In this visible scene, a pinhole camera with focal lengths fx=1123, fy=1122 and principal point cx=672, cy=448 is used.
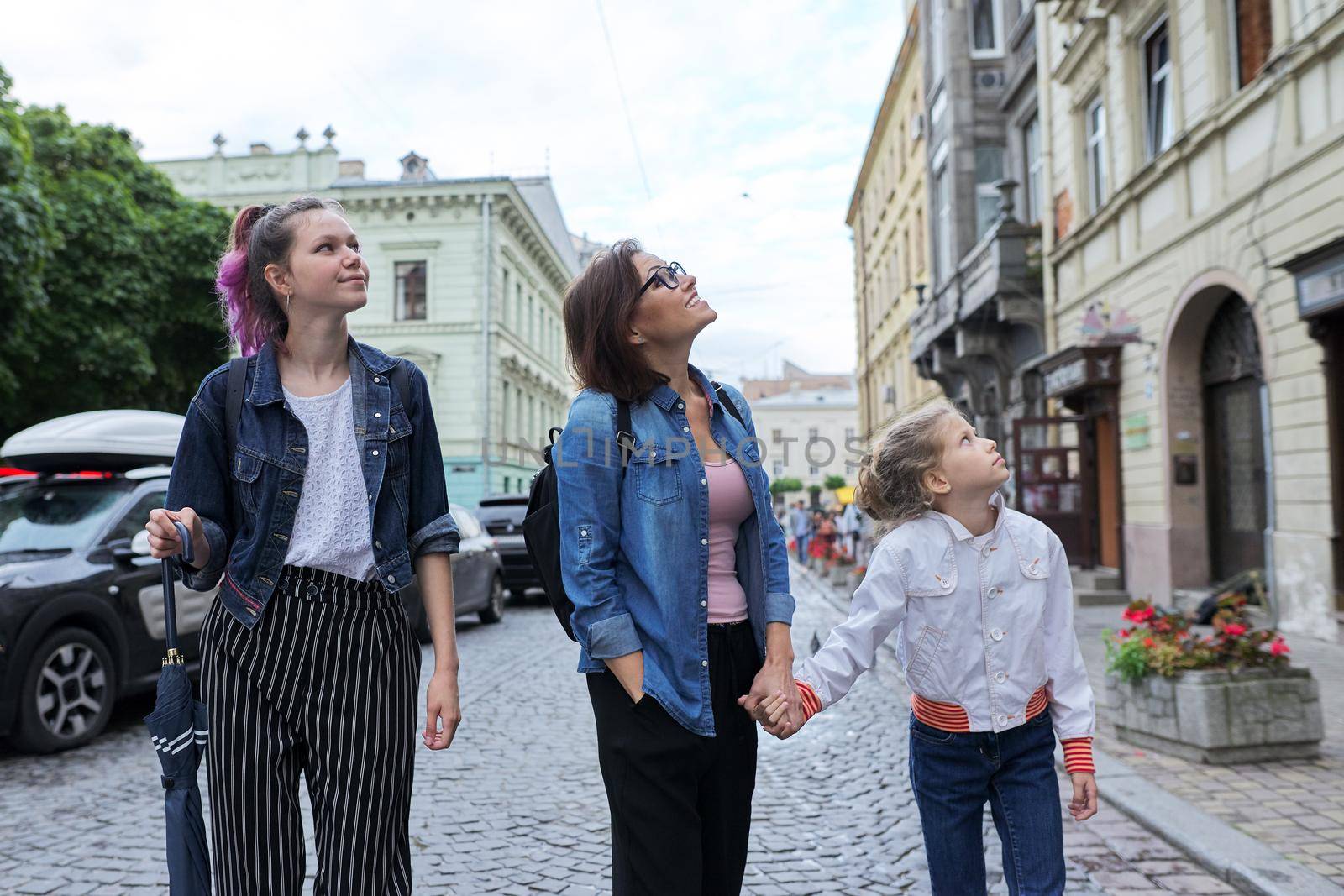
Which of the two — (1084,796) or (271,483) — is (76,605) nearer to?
(271,483)

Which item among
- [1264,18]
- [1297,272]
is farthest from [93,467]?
[1264,18]

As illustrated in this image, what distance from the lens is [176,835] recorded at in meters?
2.19

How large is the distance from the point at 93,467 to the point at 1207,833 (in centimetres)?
672

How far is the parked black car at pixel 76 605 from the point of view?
604 cm

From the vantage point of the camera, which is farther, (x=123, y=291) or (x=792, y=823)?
(x=123, y=291)

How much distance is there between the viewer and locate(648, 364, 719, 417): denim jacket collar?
247cm

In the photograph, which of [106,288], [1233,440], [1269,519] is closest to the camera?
[1269,519]

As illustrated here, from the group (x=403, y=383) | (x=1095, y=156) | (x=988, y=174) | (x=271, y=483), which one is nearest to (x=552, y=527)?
(x=403, y=383)

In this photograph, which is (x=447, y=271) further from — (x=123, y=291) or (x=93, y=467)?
(x=93, y=467)

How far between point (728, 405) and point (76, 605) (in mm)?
5197

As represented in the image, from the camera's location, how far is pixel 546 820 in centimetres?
481

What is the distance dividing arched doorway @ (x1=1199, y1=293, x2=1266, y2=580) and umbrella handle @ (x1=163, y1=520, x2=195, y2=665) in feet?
38.5

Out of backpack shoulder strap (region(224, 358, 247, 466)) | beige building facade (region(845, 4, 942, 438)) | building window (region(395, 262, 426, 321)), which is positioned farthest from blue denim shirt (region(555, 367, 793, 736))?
building window (region(395, 262, 426, 321))

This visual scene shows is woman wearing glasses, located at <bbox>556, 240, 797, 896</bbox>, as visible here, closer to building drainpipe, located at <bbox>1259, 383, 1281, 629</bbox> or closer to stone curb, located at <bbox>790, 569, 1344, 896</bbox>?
stone curb, located at <bbox>790, 569, 1344, 896</bbox>
